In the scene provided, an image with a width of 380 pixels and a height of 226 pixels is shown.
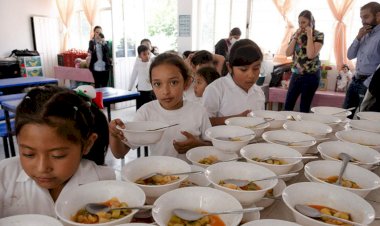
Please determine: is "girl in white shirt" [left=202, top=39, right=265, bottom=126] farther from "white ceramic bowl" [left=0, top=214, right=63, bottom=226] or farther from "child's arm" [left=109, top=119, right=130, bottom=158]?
"white ceramic bowl" [left=0, top=214, right=63, bottom=226]

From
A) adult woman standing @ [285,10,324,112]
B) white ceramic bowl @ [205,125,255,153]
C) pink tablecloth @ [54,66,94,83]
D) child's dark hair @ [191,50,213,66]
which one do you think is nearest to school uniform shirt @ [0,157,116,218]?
white ceramic bowl @ [205,125,255,153]

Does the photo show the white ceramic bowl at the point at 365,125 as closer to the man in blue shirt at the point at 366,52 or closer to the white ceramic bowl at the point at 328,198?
the white ceramic bowl at the point at 328,198

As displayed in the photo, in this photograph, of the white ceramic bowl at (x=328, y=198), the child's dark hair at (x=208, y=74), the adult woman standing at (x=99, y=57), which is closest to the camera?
the white ceramic bowl at (x=328, y=198)

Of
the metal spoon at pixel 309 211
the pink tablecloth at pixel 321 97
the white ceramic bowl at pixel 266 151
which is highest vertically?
the white ceramic bowl at pixel 266 151

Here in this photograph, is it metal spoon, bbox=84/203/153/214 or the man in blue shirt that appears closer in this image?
metal spoon, bbox=84/203/153/214

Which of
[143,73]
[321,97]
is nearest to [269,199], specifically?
[321,97]

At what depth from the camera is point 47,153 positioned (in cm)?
90

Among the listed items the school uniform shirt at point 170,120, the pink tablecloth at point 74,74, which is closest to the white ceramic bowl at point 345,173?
the school uniform shirt at point 170,120

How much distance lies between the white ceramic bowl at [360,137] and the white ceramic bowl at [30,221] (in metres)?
1.23

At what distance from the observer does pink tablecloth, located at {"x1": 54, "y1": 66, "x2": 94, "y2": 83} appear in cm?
687

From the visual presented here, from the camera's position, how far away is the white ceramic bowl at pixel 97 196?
2.35ft

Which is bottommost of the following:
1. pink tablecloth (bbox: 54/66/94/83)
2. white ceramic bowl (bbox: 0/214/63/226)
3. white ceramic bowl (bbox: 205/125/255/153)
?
pink tablecloth (bbox: 54/66/94/83)

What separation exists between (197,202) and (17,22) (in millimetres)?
8506

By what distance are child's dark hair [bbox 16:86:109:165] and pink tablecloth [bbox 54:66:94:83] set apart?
19.7 ft
